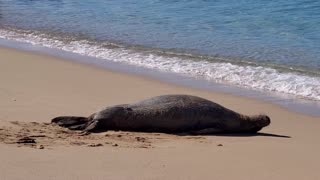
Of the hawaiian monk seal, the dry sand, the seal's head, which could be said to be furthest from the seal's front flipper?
the seal's head

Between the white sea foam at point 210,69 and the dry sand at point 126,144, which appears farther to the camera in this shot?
the white sea foam at point 210,69

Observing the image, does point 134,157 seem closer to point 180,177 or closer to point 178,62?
point 180,177

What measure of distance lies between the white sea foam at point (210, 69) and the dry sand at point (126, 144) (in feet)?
3.15

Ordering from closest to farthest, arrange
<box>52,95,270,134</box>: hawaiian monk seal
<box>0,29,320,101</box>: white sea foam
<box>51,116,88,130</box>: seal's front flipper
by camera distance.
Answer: <box>51,116,88,130</box>: seal's front flipper → <box>52,95,270,134</box>: hawaiian monk seal → <box>0,29,320,101</box>: white sea foam

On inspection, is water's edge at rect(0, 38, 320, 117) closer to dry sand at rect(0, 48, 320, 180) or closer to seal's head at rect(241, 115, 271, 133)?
dry sand at rect(0, 48, 320, 180)

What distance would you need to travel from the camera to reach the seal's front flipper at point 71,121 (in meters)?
7.21

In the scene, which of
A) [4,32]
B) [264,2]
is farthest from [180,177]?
[264,2]

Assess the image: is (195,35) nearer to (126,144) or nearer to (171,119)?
(171,119)

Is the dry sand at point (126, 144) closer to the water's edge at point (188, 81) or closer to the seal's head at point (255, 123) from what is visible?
the seal's head at point (255, 123)

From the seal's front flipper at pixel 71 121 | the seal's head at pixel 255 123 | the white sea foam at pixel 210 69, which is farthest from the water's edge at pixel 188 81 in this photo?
the seal's front flipper at pixel 71 121

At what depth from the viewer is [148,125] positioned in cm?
747

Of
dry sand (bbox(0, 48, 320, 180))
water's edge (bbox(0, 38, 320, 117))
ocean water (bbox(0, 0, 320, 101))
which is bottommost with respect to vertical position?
dry sand (bbox(0, 48, 320, 180))

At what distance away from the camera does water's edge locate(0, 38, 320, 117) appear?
8953mm

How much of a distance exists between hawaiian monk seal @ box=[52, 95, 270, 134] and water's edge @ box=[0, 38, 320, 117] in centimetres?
124
